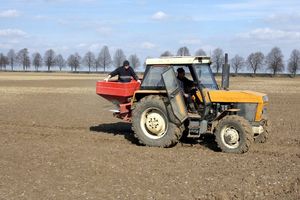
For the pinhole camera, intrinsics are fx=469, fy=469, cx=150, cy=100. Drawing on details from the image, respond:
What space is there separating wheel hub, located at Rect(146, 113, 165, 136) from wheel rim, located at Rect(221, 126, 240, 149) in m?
1.48

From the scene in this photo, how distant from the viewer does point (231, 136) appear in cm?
1002

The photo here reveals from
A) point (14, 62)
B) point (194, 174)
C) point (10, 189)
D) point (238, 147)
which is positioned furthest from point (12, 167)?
point (14, 62)

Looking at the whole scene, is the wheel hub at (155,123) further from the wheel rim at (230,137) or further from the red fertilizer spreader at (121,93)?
the wheel rim at (230,137)

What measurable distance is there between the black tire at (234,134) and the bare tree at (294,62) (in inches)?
4470

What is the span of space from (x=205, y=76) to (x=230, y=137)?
5.76 ft

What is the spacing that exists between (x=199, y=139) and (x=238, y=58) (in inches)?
4521

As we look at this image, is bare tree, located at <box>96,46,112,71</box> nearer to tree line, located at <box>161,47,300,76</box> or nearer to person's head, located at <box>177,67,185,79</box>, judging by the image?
tree line, located at <box>161,47,300,76</box>

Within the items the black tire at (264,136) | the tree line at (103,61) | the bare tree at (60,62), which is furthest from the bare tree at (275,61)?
the black tire at (264,136)

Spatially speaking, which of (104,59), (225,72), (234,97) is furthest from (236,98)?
(104,59)

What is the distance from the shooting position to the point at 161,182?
7.55 m

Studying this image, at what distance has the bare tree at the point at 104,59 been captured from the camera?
147 meters

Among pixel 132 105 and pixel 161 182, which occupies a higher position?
pixel 132 105

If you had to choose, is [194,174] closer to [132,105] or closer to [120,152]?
[120,152]

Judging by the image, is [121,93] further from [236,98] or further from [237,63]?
[237,63]
